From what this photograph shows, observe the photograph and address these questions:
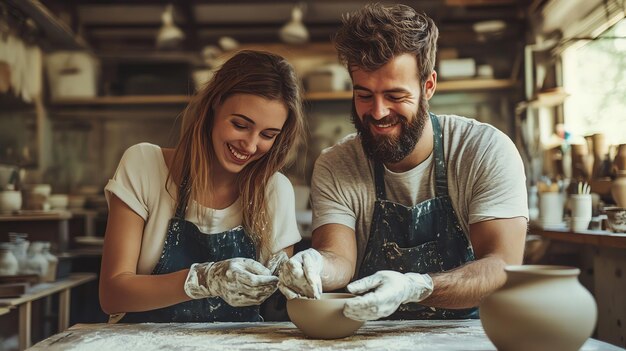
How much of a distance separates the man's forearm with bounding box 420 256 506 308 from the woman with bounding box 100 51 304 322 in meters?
0.55

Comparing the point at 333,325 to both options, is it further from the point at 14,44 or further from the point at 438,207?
the point at 14,44

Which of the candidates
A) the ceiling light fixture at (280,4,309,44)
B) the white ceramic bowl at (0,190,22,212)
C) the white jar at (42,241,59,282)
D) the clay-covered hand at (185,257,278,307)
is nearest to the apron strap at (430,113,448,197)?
the clay-covered hand at (185,257,278,307)

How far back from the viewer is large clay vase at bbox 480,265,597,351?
1.32 metres

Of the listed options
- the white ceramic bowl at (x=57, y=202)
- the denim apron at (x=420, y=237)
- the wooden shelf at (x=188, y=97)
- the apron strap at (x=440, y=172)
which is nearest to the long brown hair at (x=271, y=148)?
the denim apron at (x=420, y=237)

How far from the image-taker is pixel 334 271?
6.58ft

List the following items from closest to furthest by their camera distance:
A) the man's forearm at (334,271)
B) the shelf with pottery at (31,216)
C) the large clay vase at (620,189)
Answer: the man's forearm at (334,271), the large clay vase at (620,189), the shelf with pottery at (31,216)

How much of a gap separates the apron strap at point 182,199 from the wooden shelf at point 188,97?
123 inches

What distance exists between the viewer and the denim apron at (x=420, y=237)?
7.14 ft

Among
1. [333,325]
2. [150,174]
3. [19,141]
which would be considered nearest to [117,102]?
[19,141]

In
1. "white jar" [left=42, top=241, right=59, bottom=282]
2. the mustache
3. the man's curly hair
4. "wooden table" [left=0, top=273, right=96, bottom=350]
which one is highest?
the man's curly hair

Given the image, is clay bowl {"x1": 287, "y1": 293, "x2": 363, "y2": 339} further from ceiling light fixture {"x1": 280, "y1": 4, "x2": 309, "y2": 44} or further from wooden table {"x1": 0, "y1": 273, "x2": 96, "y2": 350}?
ceiling light fixture {"x1": 280, "y1": 4, "x2": 309, "y2": 44}

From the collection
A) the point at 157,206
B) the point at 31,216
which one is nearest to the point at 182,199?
the point at 157,206

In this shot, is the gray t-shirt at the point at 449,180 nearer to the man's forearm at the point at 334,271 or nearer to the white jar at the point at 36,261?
the man's forearm at the point at 334,271

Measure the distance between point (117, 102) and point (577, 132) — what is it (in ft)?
12.4
